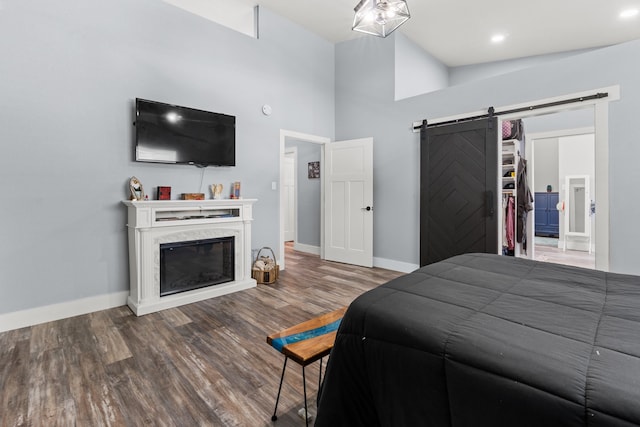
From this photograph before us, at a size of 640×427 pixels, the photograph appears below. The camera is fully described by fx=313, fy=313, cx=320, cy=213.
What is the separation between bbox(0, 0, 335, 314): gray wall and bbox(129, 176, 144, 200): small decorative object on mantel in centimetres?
12

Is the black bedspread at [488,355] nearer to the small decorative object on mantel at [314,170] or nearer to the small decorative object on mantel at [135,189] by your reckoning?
the small decorative object on mantel at [135,189]

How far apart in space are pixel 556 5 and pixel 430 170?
250 centimetres

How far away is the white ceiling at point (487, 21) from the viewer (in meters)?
3.95

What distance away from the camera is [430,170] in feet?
14.0

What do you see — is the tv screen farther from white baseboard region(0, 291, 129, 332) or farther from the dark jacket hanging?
the dark jacket hanging

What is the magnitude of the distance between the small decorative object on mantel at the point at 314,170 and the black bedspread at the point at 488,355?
15.0ft

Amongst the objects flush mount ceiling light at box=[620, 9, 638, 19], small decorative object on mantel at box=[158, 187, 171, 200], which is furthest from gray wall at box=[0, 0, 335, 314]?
flush mount ceiling light at box=[620, 9, 638, 19]

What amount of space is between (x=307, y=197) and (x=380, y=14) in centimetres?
366

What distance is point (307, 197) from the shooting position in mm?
6184

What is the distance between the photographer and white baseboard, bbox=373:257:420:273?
14.9 feet

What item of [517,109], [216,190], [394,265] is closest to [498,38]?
[517,109]

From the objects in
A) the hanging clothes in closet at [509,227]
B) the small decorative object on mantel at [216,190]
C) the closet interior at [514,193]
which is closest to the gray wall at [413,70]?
the closet interior at [514,193]

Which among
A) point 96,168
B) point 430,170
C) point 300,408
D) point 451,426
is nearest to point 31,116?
point 96,168

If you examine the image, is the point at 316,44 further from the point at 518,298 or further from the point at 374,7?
the point at 518,298
